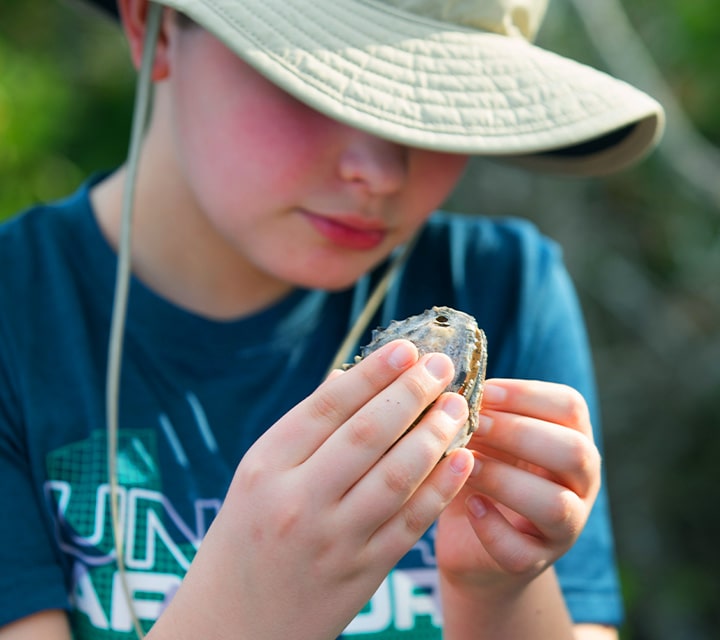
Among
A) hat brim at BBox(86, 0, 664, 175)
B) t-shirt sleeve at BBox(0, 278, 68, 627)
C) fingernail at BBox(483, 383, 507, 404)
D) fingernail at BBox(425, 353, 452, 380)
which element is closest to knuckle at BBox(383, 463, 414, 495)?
fingernail at BBox(425, 353, 452, 380)

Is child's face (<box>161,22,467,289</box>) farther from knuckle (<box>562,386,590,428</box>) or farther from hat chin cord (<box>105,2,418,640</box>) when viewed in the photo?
knuckle (<box>562,386,590,428</box>)

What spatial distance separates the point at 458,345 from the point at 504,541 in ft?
0.81

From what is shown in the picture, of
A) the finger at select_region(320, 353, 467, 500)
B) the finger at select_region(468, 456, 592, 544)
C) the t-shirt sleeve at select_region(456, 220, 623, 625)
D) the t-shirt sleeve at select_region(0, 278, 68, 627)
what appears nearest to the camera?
the finger at select_region(320, 353, 467, 500)

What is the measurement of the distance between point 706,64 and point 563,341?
180cm

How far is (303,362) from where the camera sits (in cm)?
159

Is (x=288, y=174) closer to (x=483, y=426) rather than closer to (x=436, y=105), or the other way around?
(x=436, y=105)

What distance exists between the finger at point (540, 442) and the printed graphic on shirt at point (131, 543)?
1.39 feet

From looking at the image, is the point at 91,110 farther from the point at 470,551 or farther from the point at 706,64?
the point at 470,551

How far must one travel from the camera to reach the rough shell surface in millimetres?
1046

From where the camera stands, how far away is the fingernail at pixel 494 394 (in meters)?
1.13

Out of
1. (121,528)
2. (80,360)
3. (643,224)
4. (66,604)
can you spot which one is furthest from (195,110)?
(643,224)

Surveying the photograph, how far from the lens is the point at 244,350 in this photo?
155cm

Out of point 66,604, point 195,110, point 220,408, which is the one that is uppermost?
point 195,110

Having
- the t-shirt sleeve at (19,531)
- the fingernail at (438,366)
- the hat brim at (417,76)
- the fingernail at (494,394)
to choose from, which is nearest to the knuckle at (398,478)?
the fingernail at (438,366)
